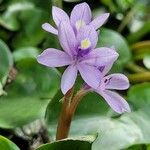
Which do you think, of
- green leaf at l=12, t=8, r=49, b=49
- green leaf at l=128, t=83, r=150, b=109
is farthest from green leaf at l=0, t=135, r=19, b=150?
green leaf at l=12, t=8, r=49, b=49

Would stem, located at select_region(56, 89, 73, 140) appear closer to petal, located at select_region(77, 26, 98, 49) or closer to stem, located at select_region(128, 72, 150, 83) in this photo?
petal, located at select_region(77, 26, 98, 49)

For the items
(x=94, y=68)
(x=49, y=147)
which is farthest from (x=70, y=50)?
(x=49, y=147)

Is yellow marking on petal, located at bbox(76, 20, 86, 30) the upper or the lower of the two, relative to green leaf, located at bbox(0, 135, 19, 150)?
upper

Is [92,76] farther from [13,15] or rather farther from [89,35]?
[13,15]

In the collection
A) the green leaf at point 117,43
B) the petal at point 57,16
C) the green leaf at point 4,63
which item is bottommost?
the green leaf at point 117,43

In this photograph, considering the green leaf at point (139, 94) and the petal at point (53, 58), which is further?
the green leaf at point (139, 94)

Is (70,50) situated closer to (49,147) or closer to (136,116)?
(49,147)

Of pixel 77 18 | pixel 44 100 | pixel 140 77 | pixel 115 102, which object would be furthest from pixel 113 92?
pixel 140 77

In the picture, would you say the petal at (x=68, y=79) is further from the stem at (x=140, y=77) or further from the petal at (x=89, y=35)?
the stem at (x=140, y=77)

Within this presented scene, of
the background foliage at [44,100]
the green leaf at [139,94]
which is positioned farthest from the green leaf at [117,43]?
the green leaf at [139,94]
